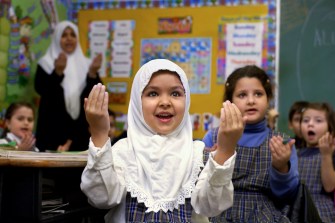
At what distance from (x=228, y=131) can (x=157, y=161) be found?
29cm

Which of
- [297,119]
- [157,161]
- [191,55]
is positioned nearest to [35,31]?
[191,55]

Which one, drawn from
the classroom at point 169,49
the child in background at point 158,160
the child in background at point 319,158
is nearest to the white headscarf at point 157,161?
the child in background at point 158,160

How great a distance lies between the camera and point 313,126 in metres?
3.15

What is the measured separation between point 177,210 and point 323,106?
1.86m

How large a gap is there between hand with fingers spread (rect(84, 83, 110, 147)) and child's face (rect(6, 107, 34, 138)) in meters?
2.06

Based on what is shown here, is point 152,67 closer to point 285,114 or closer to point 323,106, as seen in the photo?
point 323,106

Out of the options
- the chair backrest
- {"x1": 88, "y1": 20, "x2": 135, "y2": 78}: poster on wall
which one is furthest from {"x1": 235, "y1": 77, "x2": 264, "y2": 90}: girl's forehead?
{"x1": 88, "y1": 20, "x2": 135, "y2": 78}: poster on wall

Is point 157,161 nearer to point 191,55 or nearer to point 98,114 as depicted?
point 98,114

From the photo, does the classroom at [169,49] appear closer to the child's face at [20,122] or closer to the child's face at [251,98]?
the child's face at [20,122]

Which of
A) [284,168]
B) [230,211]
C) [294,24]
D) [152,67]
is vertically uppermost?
[294,24]

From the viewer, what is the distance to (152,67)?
5.79ft

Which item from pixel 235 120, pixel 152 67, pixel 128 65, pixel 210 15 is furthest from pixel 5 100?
pixel 235 120

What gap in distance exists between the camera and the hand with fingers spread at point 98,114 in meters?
1.52

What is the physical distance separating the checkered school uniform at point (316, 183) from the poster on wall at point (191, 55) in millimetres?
1858
